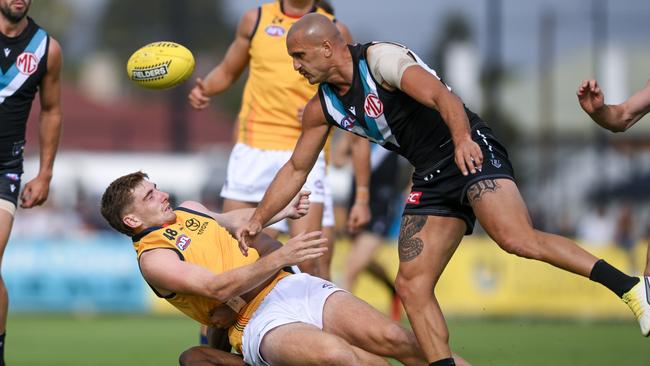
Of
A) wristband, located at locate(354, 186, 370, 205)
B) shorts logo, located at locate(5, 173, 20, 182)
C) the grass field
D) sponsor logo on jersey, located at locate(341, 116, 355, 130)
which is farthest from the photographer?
the grass field

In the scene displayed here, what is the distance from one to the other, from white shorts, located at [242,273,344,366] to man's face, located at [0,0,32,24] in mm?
2869

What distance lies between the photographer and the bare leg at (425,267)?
259 inches

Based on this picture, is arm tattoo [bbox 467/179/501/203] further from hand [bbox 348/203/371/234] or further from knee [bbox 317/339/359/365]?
hand [bbox 348/203/371/234]

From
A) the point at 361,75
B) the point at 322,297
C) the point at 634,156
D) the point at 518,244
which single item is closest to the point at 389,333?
the point at 322,297

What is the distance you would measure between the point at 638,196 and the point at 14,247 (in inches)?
601

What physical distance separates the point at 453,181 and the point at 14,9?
3465mm

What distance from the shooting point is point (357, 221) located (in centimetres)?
950

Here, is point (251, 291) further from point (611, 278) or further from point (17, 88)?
point (17, 88)

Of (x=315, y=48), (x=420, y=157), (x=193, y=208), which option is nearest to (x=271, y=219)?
(x=193, y=208)

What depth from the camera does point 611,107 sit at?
23.4ft

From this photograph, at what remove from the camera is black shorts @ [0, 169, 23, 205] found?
26.3 ft

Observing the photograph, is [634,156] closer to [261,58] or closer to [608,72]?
[608,72]

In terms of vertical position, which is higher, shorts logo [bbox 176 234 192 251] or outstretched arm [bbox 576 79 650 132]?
outstretched arm [bbox 576 79 650 132]

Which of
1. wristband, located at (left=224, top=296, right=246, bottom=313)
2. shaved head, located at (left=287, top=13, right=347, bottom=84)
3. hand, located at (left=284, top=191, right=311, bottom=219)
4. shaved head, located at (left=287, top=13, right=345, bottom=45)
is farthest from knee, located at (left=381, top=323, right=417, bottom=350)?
shaved head, located at (left=287, top=13, right=345, bottom=45)
